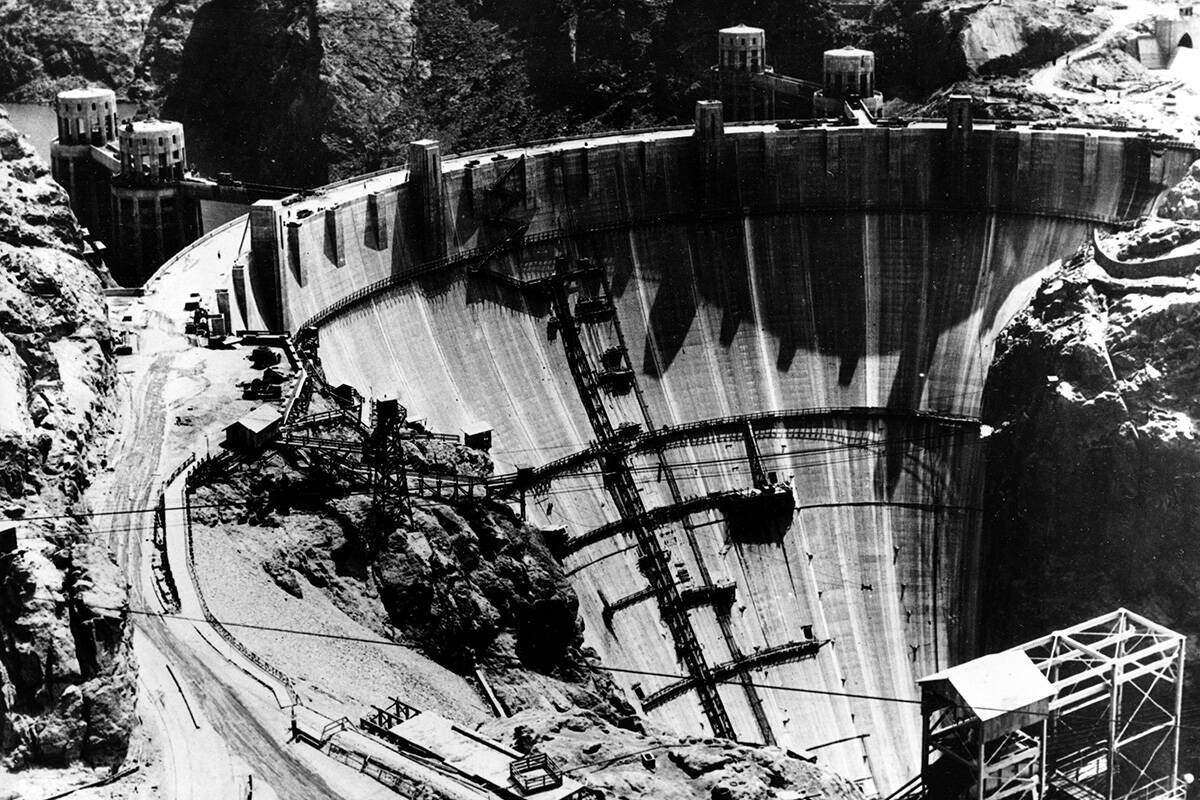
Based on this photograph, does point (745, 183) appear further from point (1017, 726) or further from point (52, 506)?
point (52, 506)

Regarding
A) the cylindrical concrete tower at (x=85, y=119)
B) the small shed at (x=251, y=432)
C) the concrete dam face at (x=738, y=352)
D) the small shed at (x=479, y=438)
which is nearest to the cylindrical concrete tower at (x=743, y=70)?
the concrete dam face at (x=738, y=352)

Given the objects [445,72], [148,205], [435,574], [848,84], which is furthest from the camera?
[445,72]

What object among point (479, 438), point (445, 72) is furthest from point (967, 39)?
point (479, 438)

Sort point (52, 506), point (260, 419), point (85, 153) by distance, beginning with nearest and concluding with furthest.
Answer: point (52, 506), point (260, 419), point (85, 153)

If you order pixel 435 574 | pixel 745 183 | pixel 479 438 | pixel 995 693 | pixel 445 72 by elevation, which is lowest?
pixel 435 574

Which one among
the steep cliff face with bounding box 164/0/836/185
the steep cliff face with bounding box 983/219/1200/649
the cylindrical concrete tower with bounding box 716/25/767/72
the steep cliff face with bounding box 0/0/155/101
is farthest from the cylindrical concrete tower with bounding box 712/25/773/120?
the steep cliff face with bounding box 0/0/155/101

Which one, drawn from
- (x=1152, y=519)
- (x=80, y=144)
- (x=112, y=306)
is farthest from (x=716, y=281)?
(x=80, y=144)

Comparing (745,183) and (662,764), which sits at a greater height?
(745,183)

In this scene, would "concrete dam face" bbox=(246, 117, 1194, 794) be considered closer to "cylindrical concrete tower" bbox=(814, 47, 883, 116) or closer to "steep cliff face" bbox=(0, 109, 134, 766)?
"cylindrical concrete tower" bbox=(814, 47, 883, 116)

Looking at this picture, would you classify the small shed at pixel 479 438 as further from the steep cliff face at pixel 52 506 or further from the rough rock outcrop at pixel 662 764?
the rough rock outcrop at pixel 662 764
